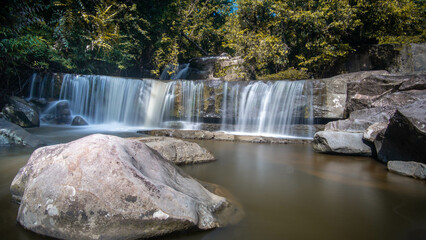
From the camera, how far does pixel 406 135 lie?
16.1 ft

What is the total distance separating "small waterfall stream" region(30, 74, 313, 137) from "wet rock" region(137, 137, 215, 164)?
20.2ft

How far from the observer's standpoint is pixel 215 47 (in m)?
21.4

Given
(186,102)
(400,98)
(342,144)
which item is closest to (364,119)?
(400,98)

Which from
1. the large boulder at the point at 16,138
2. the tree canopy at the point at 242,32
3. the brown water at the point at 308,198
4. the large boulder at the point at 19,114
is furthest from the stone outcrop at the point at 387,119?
the large boulder at the point at 19,114

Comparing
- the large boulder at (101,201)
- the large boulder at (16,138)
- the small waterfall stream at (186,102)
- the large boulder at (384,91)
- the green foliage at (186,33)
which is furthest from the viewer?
the green foliage at (186,33)

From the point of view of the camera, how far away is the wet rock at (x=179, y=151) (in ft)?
15.1

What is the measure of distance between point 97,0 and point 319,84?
12.2 m

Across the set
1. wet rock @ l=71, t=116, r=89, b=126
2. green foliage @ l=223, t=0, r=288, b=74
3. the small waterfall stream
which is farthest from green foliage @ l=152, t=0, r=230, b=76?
wet rock @ l=71, t=116, r=89, b=126

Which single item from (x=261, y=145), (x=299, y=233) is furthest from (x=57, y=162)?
(x=261, y=145)

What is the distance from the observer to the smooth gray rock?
6.28m

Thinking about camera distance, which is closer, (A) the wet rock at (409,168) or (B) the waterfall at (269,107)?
(A) the wet rock at (409,168)

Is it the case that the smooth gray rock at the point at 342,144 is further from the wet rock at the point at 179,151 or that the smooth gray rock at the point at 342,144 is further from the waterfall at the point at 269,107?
the waterfall at the point at 269,107

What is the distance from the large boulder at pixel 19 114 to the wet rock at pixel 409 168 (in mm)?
12065

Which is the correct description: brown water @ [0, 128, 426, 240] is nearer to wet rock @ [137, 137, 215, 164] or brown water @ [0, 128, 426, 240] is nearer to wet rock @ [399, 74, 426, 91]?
wet rock @ [137, 137, 215, 164]
